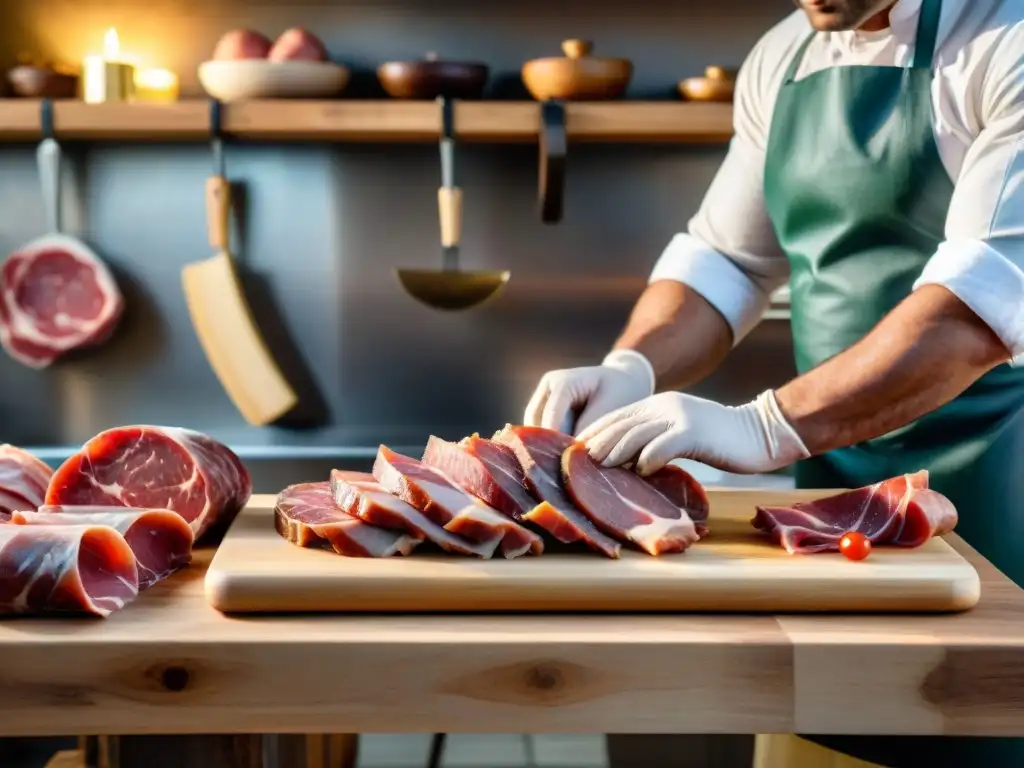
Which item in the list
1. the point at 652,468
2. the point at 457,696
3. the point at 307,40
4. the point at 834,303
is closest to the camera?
the point at 457,696

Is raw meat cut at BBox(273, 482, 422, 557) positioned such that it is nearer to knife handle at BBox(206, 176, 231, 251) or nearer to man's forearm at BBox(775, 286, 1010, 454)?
man's forearm at BBox(775, 286, 1010, 454)

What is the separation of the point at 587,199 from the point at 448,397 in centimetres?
58

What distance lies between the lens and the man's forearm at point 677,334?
2.04m

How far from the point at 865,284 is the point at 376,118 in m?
1.18

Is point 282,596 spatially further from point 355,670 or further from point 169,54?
point 169,54

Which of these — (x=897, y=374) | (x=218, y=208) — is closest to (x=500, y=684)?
(x=897, y=374)

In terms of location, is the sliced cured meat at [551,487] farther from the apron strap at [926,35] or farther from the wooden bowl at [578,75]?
the wooden bowl at [578,75]

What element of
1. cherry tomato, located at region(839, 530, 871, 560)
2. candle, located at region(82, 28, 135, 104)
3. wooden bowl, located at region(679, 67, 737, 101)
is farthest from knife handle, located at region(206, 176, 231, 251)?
cherry tomato, located at region(839, 530, 871, 560)

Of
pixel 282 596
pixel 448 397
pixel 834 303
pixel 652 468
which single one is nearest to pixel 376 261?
pixel 448 397

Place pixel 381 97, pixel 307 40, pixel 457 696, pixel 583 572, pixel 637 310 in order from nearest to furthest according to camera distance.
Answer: pixel 457 696 → pixel 583 572 → pixel 637 310 → pixel 307 40 → pixel 381 97

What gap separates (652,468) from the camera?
5.08ft

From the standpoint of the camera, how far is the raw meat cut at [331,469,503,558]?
1366 mm

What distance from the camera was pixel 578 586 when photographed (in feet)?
4.23

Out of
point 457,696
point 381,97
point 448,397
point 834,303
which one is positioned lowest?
point 448,397
